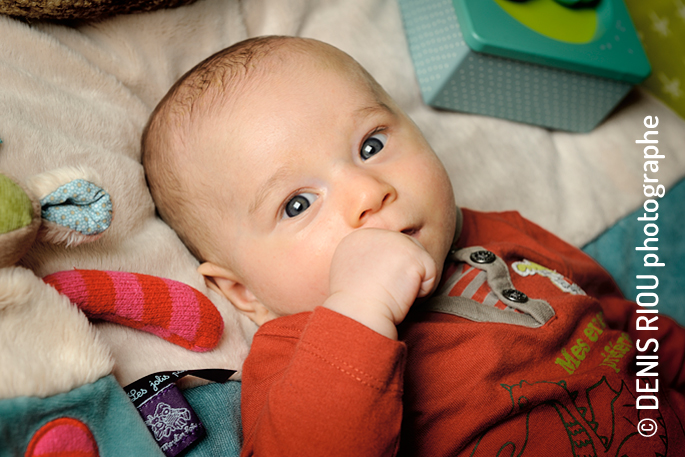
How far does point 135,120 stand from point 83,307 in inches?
19.7

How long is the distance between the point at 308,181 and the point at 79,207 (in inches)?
14.1

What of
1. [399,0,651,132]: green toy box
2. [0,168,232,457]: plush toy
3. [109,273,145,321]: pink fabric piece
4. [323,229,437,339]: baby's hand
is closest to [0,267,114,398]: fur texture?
[0,168,232,457]: plush toy

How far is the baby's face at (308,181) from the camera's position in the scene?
84cm

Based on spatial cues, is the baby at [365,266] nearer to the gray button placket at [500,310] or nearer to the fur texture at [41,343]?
the gray button placket at [500,310]

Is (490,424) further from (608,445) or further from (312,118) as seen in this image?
(312,118)

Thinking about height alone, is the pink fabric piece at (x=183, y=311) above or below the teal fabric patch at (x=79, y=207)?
below

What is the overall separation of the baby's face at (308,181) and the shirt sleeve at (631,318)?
0.54m

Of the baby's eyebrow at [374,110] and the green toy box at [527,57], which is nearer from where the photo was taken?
the baby's eyebrow at [374,110]

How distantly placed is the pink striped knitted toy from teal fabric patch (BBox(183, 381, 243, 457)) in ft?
0.26

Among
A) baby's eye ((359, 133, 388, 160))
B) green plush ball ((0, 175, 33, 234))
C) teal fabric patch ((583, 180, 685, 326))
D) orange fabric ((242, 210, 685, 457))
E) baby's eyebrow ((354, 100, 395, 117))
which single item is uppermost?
green plush ball ((0, 175, 33, 234))

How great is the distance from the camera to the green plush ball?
570 mm

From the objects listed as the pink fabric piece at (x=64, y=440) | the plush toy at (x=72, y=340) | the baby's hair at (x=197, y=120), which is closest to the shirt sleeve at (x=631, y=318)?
the baby's hair at (x=197, y=120)

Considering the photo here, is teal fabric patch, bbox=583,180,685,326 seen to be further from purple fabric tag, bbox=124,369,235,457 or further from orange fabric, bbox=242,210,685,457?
purple fabric tag, bbox=124,369,235,457

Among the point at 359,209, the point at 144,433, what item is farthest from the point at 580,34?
the point at 144,433
